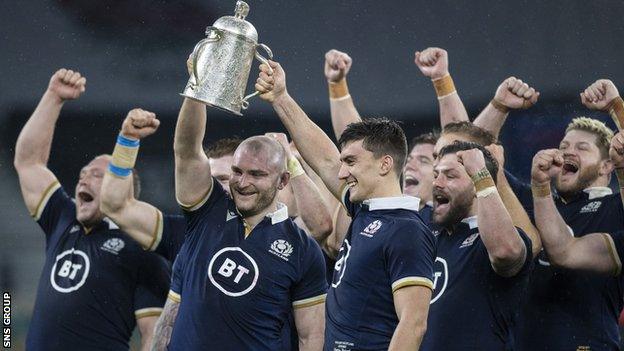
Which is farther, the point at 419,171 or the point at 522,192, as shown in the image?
the point at 419,171

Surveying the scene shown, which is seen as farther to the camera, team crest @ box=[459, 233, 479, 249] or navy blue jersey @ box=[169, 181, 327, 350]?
team crest @ box=[459, 233, 479, 249]

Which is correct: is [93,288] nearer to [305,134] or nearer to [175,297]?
[175,297]

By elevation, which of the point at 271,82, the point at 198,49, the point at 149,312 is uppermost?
the point at 198,49

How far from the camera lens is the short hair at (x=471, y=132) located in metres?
3.95

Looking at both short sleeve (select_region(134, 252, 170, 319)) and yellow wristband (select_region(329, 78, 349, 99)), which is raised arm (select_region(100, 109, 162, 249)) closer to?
short sleeve (select_region(134, 252, 170, 319))

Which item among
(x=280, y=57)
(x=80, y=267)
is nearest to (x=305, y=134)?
(x=80, y=267)

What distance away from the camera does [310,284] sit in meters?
3.52

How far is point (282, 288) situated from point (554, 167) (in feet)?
3.66

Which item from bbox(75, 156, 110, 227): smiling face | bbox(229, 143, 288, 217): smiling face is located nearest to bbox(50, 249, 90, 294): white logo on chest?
bbox(75, 156, 110, 227): smiling face

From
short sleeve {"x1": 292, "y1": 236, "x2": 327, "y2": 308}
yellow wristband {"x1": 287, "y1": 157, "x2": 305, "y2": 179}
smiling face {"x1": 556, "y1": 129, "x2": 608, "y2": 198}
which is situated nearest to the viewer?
short sleeve {"x1": 292, "y1": 236, "x2": 327, "y2": 308}

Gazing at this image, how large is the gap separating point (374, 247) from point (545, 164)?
89cm

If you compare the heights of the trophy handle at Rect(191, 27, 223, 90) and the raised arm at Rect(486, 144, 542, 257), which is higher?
the trophy handle at Rect(191, 27, 223, 90)

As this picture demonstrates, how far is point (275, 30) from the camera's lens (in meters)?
7.25

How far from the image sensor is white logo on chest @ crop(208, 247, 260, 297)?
11.1ft
